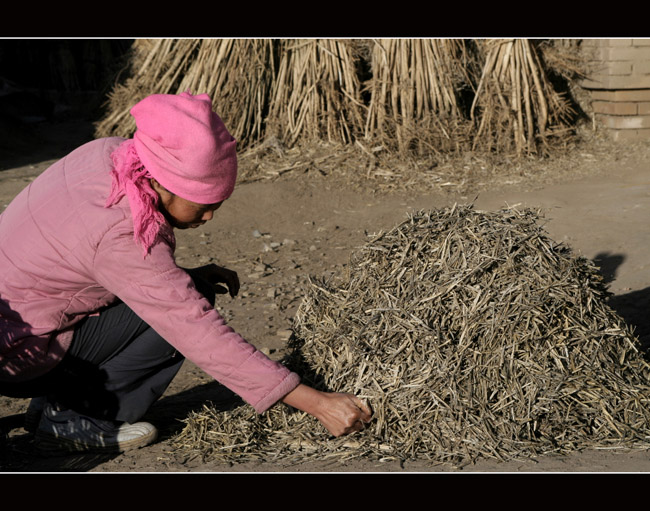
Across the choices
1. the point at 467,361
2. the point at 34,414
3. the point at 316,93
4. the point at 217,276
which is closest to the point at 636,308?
the point at 467,361

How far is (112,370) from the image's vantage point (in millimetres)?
2900

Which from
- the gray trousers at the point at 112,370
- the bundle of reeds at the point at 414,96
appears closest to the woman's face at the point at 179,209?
the gray trousers at the point at 112,370

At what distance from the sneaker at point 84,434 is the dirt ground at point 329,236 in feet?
0.15

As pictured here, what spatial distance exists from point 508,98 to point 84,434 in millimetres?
6023

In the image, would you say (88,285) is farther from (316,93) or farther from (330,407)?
(316,93)

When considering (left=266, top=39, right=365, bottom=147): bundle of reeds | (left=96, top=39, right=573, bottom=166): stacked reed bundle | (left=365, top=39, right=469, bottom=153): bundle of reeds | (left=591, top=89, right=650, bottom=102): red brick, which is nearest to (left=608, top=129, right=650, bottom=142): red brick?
(left=591, top=89, right=650, bottom=102): red brick

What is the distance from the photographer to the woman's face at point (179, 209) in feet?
8.01

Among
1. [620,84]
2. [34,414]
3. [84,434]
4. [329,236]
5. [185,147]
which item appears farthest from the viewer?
[620,84]

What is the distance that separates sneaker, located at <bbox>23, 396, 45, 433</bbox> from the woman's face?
3.54ft

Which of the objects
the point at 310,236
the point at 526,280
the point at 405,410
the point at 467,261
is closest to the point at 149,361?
the point at 405,410

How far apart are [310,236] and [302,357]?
118 inches

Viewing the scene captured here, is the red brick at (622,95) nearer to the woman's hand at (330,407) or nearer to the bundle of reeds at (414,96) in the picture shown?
the bundle of reeds at (414,96)

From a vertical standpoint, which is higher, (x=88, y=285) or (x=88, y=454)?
(x=88, y=285)

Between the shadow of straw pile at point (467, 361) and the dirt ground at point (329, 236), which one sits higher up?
the shadow of straw pile at point (467, 361)
